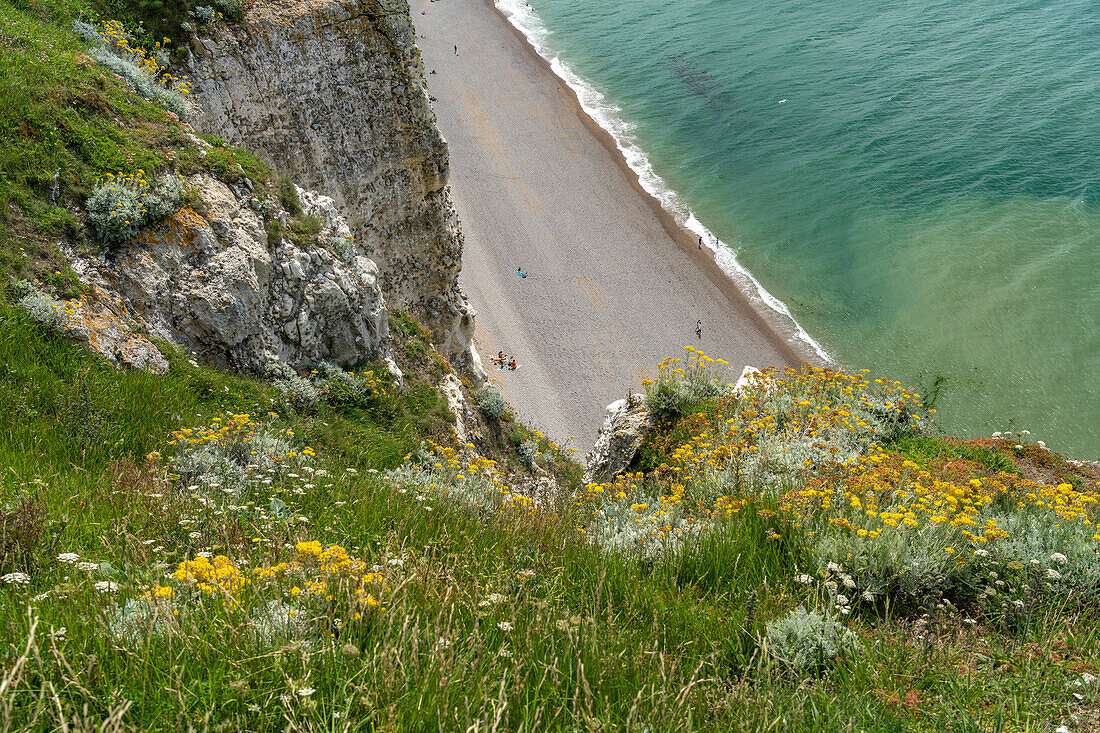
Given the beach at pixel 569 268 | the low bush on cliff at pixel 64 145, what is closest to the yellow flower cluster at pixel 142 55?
the low bush on cliff at pixel 64 145

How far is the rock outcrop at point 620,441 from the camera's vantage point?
45.0 ft

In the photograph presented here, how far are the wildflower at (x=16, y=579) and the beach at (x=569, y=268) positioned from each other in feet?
77.2

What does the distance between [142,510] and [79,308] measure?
5.93 meters

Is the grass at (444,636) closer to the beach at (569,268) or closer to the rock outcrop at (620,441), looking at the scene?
the rock outcrop at (620,441)

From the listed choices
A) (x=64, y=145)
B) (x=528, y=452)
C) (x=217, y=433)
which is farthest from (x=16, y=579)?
(x=528, y=452)

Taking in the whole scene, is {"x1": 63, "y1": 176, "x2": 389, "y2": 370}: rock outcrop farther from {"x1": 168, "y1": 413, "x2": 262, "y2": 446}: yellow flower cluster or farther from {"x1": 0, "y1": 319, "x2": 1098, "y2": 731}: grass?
{"x1": 0, "y1": 319, "x2": 1098, "y2": 731}: grass

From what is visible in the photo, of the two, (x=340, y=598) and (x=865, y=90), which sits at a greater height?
(x=340, y=598)

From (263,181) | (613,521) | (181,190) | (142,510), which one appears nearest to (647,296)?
(263,181)

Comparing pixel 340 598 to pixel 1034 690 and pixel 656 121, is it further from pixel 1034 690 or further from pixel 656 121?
pixel 656 121

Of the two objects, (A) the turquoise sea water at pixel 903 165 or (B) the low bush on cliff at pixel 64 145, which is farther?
(A) the turquoise sea water at pixel 903 165

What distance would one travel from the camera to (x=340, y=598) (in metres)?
3.34

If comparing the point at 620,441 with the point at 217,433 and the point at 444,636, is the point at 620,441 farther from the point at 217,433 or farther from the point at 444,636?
the point at 444,636

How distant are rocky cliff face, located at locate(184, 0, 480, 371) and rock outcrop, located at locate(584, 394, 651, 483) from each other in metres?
8.30

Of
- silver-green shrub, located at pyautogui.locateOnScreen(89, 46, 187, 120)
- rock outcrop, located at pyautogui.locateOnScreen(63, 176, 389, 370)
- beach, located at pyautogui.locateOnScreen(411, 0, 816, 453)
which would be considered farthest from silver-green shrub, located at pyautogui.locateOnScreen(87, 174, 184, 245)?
beach, located at pyautogui.locateOnScreen(411, 0, 816, 453)
